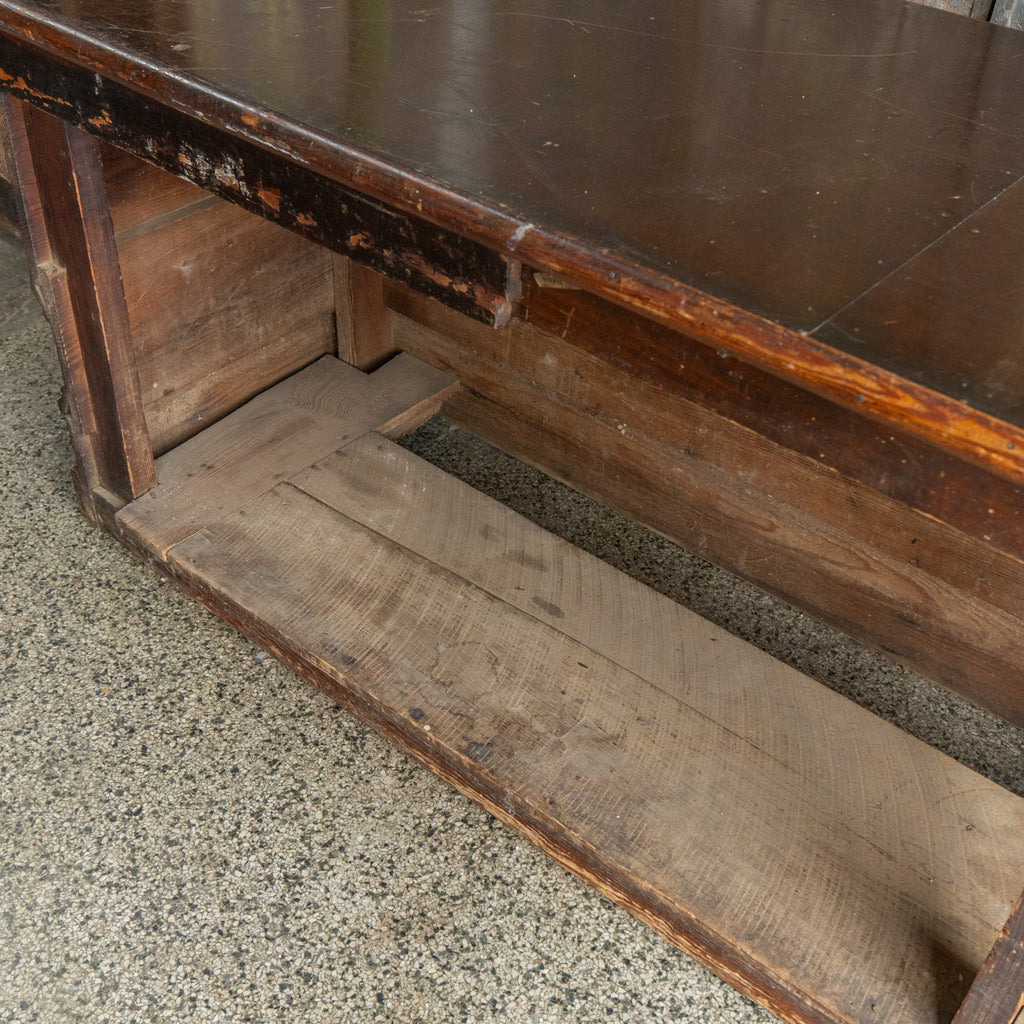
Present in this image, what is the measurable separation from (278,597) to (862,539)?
0.96 m

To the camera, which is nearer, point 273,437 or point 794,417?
point 794,417

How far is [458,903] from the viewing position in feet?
4.79

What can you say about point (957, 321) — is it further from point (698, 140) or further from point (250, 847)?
point (250, 847)

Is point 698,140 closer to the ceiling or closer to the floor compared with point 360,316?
closer to the ceiling

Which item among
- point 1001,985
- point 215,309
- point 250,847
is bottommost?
point 250,847

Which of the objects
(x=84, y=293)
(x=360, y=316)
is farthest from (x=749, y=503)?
(x=84, y=293)

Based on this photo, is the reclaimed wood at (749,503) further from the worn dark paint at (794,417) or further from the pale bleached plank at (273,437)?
the worn dark paint at (794,417)

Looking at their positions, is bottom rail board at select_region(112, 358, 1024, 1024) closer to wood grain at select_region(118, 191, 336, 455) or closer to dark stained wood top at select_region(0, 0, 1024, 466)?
wood grain at select_region(118, 191, 336, 455)

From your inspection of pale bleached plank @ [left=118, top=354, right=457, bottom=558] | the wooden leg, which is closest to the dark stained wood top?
the wooden leg

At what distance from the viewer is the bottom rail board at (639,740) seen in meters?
1.27

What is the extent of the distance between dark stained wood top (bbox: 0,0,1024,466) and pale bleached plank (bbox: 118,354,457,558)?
2.32 feet

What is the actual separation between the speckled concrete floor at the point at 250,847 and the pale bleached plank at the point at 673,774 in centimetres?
11

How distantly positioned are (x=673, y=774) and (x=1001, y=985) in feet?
1.50

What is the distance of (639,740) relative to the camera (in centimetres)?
147
